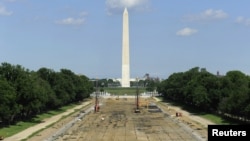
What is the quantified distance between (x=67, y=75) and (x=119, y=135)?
9007 centimetres

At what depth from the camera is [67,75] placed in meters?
148

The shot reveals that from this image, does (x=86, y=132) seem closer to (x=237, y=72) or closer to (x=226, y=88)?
(x=226, y=88)

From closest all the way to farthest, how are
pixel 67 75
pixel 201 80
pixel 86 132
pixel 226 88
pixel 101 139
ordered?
pixel 101 139
pixel 86 132
pixel 226 88
pixel 201 80
pixel 67 75

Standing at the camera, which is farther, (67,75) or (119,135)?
(67,75)

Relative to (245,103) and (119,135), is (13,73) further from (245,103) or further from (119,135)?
(245,103)

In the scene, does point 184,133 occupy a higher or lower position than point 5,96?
lower

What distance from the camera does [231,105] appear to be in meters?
78.8

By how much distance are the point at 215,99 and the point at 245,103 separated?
29.3 m

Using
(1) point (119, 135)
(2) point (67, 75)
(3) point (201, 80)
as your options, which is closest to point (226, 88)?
(3) point (201, 80)

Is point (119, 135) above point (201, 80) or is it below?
below

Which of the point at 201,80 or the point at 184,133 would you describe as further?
the point at 201,80

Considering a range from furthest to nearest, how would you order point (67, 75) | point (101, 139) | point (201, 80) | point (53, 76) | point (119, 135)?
point (67, 75) → point (53, 76) → point (201, 80) → point (119, 135) → point (101, 139)

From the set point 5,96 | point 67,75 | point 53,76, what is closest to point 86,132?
point 5,96

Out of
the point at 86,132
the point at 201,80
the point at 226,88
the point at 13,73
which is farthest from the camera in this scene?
the point at 201,80
